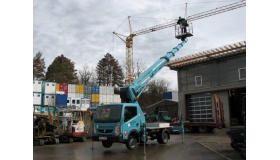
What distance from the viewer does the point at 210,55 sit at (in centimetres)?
2694

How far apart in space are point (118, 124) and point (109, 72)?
57.6 metres

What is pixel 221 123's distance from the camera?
73.2 ft

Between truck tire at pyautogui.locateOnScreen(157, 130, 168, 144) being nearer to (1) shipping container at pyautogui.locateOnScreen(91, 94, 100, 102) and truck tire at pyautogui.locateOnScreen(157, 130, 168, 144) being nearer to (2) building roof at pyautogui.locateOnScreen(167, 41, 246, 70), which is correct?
(2) building roof at pyautogui.locateOnScreen(167, 41, 246, 70)

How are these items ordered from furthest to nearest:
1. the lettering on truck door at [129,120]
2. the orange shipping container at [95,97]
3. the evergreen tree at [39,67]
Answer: the evergreen tree at [39,67]
the orange shipping container at [95,97]
the lettering on truck door at [129,120]

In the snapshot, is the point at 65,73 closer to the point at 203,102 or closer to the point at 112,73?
the point at 112,73

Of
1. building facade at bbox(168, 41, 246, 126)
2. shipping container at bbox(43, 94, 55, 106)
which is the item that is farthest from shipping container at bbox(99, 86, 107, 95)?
building facade at bbox(168, 41, 246, 126)

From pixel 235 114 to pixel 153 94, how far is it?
27718 mm

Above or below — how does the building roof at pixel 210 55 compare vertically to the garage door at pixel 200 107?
above

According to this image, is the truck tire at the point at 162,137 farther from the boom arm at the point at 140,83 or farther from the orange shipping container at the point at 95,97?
the orange shipping container at the point at 95,97

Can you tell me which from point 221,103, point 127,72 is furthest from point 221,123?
point 127,72

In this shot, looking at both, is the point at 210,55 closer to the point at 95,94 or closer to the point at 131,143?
the point at 131,143

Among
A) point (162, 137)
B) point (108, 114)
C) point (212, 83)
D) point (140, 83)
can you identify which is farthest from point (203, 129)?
point (108, 114)

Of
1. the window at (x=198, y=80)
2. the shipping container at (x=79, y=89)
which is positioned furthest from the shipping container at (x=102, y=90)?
the window at (x=198, y=80)

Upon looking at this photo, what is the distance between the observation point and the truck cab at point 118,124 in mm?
11305
